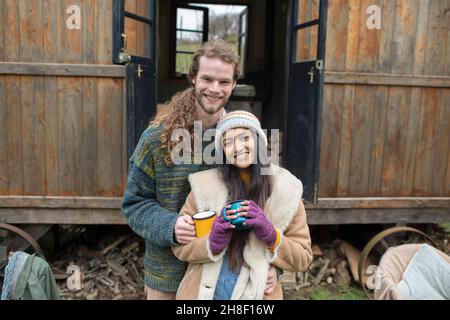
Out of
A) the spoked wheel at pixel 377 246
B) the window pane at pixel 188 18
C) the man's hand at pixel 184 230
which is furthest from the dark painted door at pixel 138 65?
the window pane at pixel 188 18

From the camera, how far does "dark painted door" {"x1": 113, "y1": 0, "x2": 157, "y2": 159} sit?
10.6ft

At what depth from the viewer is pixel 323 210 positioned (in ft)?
14.8

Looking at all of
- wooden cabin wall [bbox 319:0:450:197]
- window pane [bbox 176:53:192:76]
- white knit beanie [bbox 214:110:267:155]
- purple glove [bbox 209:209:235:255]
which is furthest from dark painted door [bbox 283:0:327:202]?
window pane [bbox 176:53:192:76]

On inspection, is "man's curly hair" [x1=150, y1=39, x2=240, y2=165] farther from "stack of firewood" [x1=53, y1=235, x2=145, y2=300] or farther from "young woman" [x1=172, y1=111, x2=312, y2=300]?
"stack of firewood" [x1=53, y1=235, x2=145, y2=300]

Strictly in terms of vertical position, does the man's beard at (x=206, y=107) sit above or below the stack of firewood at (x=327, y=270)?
above

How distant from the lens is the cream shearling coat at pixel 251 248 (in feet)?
5.49

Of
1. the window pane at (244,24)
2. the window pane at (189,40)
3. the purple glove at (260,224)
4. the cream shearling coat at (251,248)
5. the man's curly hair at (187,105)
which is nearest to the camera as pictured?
the purple glove at (260,224)

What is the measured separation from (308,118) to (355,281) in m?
1.99

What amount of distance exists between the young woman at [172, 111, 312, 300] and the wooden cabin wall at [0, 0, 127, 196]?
8.60 feet

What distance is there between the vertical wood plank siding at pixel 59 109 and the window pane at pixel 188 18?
422 cm

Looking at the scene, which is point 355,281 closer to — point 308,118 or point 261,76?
point 308,118

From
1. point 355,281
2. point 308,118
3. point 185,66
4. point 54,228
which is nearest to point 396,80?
point 308,118

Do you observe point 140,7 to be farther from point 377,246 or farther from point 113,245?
point 377,246

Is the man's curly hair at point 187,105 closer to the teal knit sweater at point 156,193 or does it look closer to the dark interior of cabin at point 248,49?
the teal knit sweater at point 156,193
